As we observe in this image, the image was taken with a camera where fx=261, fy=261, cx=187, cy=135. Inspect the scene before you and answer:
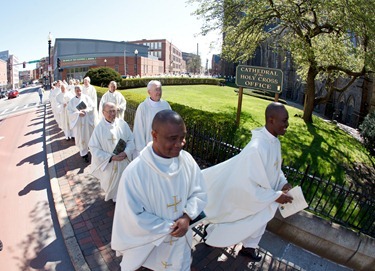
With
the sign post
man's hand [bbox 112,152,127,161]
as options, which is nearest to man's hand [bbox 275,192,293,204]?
man's hand [bbox 112,152,127,161]

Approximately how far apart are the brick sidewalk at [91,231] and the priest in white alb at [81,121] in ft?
2.03

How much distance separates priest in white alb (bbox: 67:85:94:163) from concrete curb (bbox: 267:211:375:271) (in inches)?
222

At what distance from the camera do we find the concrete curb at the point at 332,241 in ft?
13.0

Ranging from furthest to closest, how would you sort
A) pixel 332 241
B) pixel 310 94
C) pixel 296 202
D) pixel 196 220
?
pixel 310 94 → pixel 332 241 → pixel 296 202 → pixel 196 220

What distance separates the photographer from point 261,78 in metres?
7.88

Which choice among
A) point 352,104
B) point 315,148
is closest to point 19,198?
point 315,148

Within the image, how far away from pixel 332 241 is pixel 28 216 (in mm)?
5243

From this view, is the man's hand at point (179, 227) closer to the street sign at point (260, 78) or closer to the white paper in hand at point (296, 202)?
the white paper in hand at point (296, 202)

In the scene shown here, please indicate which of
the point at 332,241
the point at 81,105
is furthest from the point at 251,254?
the point at 81,105

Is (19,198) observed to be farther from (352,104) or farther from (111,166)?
(352,104)

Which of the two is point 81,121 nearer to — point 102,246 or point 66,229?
point 66,229

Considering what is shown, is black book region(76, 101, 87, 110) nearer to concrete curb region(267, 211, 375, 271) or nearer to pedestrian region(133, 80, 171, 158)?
pedestrian region(133, 80, 171, 158)

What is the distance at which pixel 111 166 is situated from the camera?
15.7 feet

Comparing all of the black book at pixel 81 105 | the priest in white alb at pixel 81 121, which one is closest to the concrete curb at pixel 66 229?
the priest in white alb at pixel 81 121
